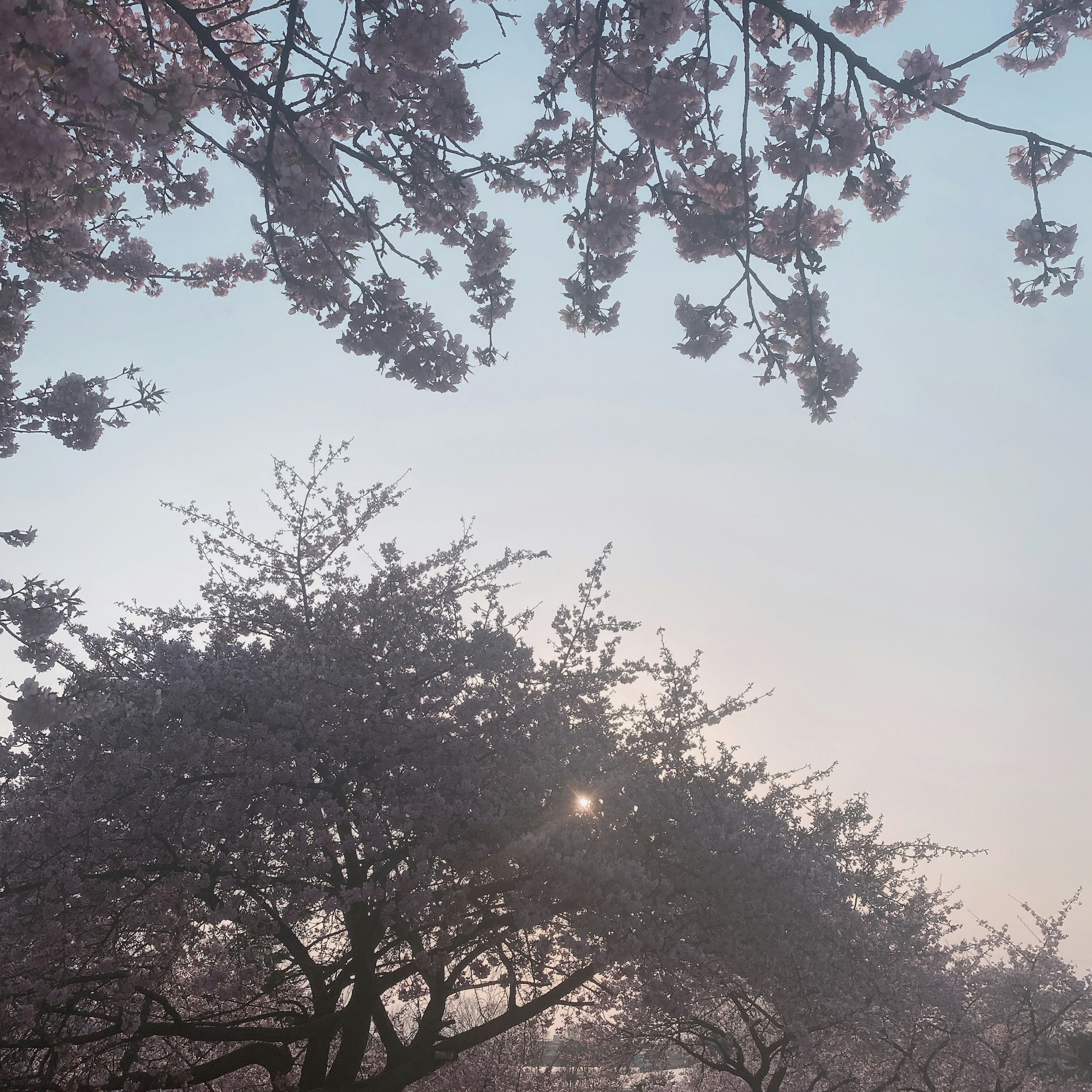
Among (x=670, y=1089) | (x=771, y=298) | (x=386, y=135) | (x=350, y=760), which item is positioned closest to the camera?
(x=771, y=298)

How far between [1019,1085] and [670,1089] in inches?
380

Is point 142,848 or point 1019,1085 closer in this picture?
point 142,848

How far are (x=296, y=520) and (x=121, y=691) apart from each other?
4.70m

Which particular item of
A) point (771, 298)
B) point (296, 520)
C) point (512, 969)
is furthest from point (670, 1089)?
point (771, 298)

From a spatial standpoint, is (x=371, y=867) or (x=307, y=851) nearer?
(x=307, y=851)

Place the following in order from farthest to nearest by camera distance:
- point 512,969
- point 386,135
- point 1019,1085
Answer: point 1019,1085
point 512,969
point 386,135

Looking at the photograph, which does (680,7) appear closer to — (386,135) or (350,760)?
(386,135)

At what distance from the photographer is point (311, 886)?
7875 millimetres

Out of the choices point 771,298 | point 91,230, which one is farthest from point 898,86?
point 91,230

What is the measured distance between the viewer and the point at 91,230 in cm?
803

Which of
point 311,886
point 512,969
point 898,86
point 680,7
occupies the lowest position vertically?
point 512,969

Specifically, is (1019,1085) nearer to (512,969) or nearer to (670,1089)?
(670,1089)

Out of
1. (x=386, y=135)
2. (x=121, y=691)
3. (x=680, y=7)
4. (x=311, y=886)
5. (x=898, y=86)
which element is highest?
(x=680, y=7)

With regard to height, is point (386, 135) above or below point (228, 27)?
below
